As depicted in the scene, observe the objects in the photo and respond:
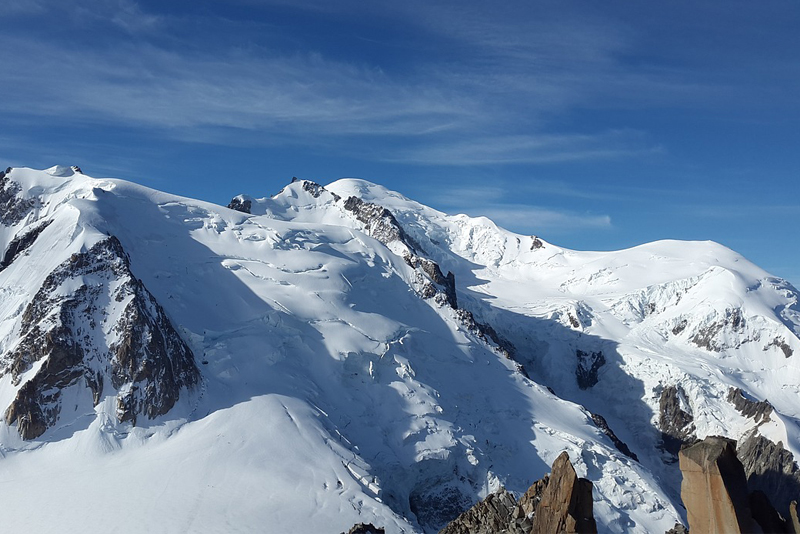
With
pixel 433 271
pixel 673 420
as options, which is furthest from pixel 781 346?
pixel 433 271

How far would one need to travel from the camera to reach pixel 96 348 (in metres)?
76.8

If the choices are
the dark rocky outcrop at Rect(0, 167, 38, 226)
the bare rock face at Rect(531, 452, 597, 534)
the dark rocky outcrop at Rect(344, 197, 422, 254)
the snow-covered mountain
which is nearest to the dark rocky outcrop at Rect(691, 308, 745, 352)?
the snow-covered mountain

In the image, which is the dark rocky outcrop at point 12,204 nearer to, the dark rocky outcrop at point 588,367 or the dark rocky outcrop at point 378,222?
the dark rocky outcrop at point 378,222

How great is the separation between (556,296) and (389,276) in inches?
2085

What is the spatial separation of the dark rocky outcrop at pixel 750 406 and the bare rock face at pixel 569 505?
347ft

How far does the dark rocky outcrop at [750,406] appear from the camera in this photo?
10969 centimetres

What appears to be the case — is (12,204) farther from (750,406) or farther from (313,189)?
(750,406)

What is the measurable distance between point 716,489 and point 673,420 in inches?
4348

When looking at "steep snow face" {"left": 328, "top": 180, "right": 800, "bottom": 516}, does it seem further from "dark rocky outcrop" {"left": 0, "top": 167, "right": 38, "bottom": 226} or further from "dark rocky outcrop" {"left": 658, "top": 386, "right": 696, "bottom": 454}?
"dark rocky outcrop" {"left": 0, "top": 167, "right": 38, "bottom": 226}

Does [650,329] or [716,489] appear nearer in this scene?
[716,489]

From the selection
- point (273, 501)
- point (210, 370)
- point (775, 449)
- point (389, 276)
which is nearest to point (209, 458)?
point (273, 501)

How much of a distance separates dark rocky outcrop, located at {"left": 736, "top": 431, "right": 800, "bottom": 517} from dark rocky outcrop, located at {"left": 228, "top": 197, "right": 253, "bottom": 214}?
9348 centimetres

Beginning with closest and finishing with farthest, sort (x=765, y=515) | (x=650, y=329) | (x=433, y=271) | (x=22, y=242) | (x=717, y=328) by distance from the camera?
Result: (x=765, y=515) → (x=22, y=242) → (x=433, y=271) → (x=717, y=328) → (x=650, y=329)

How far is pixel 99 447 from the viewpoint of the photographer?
70.1 m
